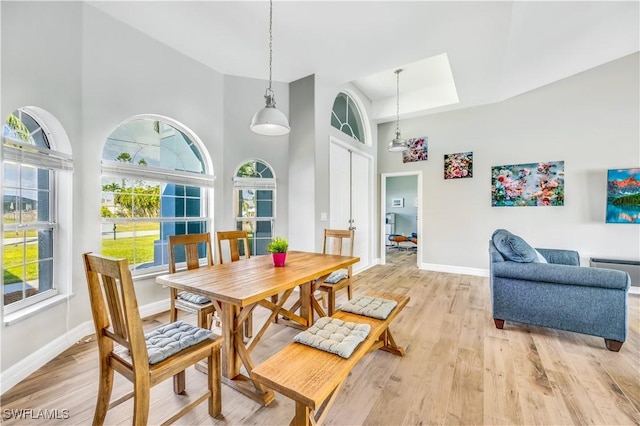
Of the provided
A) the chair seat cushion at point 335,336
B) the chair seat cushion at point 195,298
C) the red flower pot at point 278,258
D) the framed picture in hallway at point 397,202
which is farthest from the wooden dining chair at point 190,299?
the framed picture in hallway at point 397,202

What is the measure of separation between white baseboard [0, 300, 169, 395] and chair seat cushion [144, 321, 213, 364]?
1.20 metres

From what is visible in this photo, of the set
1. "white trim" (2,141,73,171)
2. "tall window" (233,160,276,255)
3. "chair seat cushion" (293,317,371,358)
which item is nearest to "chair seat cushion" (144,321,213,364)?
"chair seat cushion" (293,317,371,358)

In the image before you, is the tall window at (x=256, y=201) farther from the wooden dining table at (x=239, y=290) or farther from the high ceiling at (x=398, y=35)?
the wooden dining table at (x=239, y=290)

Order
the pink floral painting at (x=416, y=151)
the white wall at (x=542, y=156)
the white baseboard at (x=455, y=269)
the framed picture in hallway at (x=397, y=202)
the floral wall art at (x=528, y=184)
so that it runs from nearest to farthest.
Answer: the white wall at (x=542, y=156), the floral wall art at (x=528, y=184), the white baseboard at (x=455, y=269), the pink floral painting at (x=416, y=151), the framed picture in hallway at (x=397, y=202)

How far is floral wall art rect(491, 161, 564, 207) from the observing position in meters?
4.25

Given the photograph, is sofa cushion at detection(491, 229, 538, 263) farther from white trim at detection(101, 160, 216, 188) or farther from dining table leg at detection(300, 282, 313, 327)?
white trim at detection(101, 160, 216, 188)

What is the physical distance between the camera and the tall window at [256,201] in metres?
3.93

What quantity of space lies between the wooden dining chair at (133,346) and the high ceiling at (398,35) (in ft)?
8.55

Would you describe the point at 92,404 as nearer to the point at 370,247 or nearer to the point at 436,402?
the point at 436,402

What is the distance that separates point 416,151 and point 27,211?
5633 millimetres

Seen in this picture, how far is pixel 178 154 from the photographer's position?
3.35 metres

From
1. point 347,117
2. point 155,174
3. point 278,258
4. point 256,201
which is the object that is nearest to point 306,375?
point 278,258

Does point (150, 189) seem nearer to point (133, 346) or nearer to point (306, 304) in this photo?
point (306, 304)

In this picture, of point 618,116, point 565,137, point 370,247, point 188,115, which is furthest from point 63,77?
point 618,116
